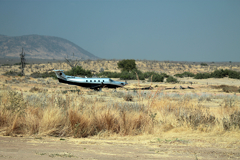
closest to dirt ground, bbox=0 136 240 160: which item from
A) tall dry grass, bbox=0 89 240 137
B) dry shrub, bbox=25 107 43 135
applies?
dry shrub, bbox=25 107 43 135

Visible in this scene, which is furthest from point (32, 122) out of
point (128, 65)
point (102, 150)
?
point (128, 65)

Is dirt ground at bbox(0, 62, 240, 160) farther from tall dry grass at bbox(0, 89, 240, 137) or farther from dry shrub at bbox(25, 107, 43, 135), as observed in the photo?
tall dry grass at bbox(0, 89, 240, 137)

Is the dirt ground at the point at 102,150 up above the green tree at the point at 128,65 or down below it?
below

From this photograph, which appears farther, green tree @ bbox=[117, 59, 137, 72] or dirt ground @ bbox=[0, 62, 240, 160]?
green tree @ bbox=[117, 59, 137, 72]

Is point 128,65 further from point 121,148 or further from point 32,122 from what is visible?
point 121,148

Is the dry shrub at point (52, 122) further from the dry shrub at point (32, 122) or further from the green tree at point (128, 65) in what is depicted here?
the green tree at point (128, 65)

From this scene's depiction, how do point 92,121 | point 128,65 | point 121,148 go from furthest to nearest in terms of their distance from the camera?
point 128,65
point 92,121
point 121,148

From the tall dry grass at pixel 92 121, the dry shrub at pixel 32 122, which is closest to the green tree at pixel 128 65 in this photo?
the tall dry grass at pixel 92 121

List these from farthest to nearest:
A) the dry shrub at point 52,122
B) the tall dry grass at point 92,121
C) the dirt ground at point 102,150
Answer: the tall dry grass at point 92,121, the dry shrub at point 52,122, the dirt ground at point 102,150

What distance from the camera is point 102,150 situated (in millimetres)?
6492

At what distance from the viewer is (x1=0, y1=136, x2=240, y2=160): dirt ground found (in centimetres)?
589

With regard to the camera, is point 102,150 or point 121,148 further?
point 121,148

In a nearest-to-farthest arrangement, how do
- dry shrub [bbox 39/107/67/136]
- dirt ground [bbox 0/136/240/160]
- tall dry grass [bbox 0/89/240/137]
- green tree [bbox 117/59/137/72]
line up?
dirt ground [bbox 0/136/240/160] → dry shrub [bbox 39/107/67/136] → tall dry grass [bbox 0/89/240/137] → green tree [bbox 117/59/137/72]

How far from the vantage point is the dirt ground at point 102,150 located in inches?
232
